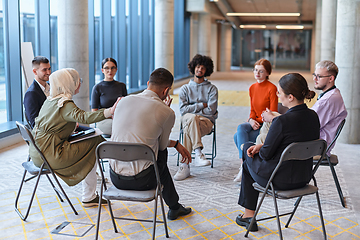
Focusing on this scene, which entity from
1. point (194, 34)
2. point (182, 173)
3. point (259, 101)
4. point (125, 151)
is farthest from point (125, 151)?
point (194, 34)

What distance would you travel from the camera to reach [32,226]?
3.33m

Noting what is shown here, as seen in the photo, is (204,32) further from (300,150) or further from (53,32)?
(300,150)

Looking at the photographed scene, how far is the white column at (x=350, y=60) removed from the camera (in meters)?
6.13

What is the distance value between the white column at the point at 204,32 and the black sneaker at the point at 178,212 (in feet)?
55.2

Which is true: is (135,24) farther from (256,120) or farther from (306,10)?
(306,10)

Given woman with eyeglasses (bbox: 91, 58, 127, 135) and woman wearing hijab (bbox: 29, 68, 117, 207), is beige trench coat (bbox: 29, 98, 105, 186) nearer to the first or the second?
woman wearing hijab (bbox: 29, 68, 117, 207)

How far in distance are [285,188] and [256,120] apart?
5.85 ft

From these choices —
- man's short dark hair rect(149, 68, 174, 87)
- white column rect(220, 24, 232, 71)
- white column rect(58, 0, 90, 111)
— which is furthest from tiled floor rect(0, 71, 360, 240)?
white column rect(220, 24, 232, 71)

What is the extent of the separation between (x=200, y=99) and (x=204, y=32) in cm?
1523

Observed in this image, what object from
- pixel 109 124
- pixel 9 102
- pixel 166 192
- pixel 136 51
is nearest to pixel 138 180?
pixel 166 192

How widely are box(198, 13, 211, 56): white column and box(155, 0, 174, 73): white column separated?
7324mm

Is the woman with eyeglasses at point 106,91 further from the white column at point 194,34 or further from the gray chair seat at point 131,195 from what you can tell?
the white column at point 194,34

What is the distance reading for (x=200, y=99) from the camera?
5.06 metres

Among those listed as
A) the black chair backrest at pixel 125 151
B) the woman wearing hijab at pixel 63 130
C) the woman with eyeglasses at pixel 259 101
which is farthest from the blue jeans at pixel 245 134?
the black chair backrest at pixel 125 151
